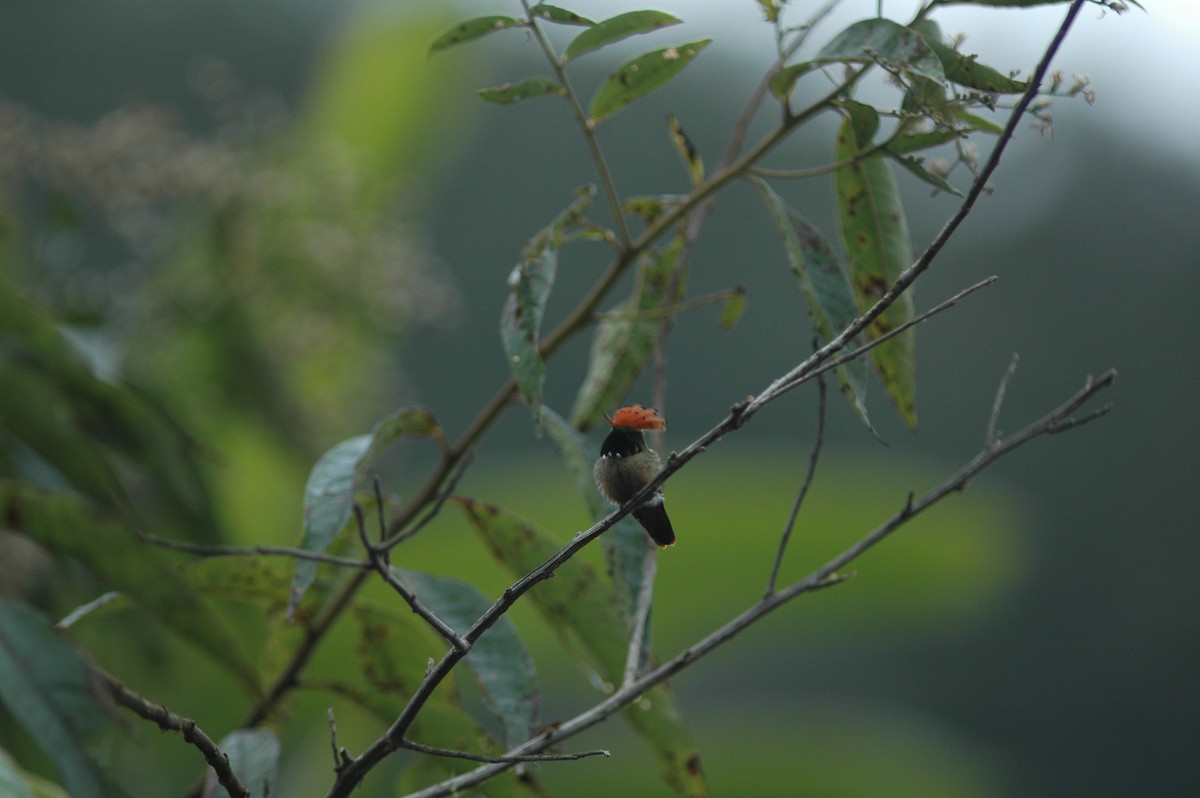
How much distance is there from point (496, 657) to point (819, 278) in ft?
0.98

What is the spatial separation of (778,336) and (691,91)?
2300mm

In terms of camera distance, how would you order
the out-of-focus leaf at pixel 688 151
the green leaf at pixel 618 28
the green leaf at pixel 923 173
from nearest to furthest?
the green leaf at pixel 923 173 < the green leaf at pixel 618 28 < the out-of-focus leaf at pixel 688 151

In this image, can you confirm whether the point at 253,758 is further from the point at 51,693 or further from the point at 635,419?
the point at 635,419

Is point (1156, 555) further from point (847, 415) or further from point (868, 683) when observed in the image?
point (847, 415)

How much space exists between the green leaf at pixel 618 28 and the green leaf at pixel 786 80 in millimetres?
68

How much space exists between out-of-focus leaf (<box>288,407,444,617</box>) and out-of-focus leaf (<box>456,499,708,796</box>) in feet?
0.22

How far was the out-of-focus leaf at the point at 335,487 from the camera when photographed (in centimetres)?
60

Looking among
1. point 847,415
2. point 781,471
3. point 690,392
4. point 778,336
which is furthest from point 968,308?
point 781,471

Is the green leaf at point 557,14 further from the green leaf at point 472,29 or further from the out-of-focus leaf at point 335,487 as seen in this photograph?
the out-of-focus leaf at point 335,487

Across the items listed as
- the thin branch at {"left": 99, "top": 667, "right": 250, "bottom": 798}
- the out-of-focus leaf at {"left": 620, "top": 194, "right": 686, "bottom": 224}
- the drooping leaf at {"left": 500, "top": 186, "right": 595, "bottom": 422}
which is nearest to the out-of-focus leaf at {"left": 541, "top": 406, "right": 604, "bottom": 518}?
the drooping leaf at {"left": 500, "top": 186, "right": 595, "bottom": 422}

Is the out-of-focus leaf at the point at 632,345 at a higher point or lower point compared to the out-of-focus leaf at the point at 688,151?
lower

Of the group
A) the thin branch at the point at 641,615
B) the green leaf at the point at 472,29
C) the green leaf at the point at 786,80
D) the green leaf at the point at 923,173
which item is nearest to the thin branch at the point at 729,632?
the thin branch at the point at 641,615

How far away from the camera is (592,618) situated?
70 centimetres

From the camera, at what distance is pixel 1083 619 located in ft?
30.7
